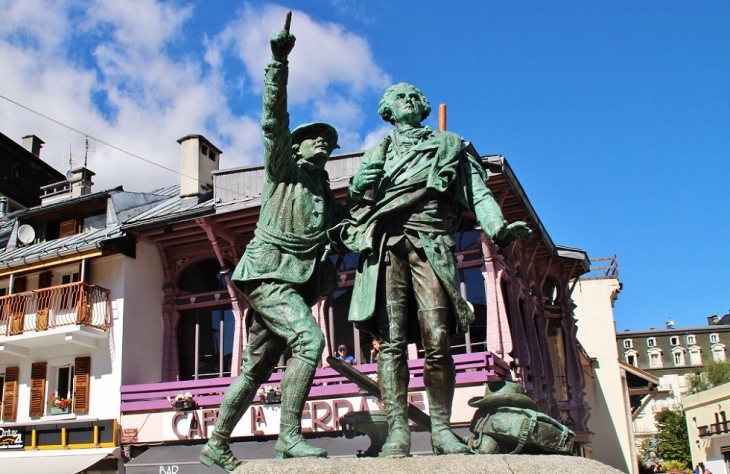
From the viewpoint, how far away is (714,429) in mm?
44531

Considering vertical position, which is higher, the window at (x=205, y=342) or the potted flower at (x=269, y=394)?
the window at (x=205, y=342)

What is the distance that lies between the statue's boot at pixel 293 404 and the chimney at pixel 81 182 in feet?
83.1

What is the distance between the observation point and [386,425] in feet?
16.4

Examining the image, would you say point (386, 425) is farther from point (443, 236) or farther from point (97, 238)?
point (97, 238)

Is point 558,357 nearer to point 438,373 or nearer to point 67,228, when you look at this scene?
point 67,228

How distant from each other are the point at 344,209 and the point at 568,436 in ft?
6.47

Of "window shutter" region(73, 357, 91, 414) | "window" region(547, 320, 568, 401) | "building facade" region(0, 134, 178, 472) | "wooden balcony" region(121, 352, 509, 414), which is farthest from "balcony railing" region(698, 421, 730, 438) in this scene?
"window shutter" region(73, 357, 91, 414)

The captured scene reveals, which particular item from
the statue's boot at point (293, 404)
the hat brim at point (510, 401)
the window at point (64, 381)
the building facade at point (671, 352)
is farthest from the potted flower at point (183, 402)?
the building facade at point (671, 352)

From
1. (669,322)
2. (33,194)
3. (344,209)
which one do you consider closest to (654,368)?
(669,322)

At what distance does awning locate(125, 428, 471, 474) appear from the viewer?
57.7ft

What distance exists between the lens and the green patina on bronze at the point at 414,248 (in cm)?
471

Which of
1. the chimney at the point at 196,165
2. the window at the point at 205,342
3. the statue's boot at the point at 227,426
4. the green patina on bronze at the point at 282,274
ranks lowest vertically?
the statue's boot at the point at 227,426

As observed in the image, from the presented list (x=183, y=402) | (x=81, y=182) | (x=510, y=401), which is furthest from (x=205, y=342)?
(x=510, y=401)

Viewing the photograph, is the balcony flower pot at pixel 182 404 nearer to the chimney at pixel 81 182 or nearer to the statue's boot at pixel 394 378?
the chimney at pixel 81 182
